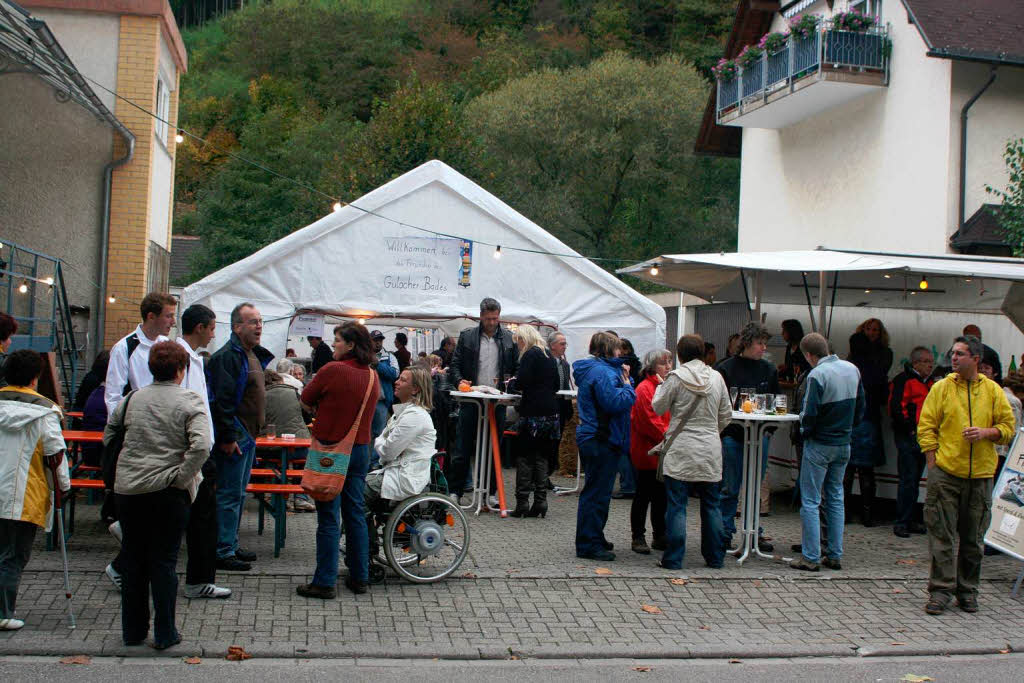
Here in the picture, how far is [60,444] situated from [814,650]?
14.6 feet

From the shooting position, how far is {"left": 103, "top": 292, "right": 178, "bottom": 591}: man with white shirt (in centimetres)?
643

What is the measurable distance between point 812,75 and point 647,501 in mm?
13537

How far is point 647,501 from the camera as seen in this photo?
8273 millimetres

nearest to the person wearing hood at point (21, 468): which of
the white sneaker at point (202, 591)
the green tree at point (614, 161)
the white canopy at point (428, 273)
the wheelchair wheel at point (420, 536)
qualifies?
the white sneaker at point (202, 591)

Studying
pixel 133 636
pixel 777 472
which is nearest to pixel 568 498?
pixel 777 472

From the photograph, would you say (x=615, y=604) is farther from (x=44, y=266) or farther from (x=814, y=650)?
(x=44, y=266)

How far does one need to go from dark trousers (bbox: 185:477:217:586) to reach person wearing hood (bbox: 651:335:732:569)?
3.29 metres

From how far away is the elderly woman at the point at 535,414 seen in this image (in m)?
9.34

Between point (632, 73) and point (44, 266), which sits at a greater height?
point (632, 73)

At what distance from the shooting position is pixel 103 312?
588 inches

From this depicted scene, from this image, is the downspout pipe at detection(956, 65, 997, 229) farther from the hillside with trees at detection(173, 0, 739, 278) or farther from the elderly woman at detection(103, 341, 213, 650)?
the hillside with trees at detection(173, 0, 739, 278)

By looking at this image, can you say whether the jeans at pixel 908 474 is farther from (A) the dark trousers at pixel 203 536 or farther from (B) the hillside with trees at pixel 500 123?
(B) the hillside with trees at pixel 500 123

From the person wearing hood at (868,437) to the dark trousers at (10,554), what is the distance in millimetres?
7562

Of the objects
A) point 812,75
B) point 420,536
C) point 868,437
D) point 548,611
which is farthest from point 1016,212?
point 420,536
